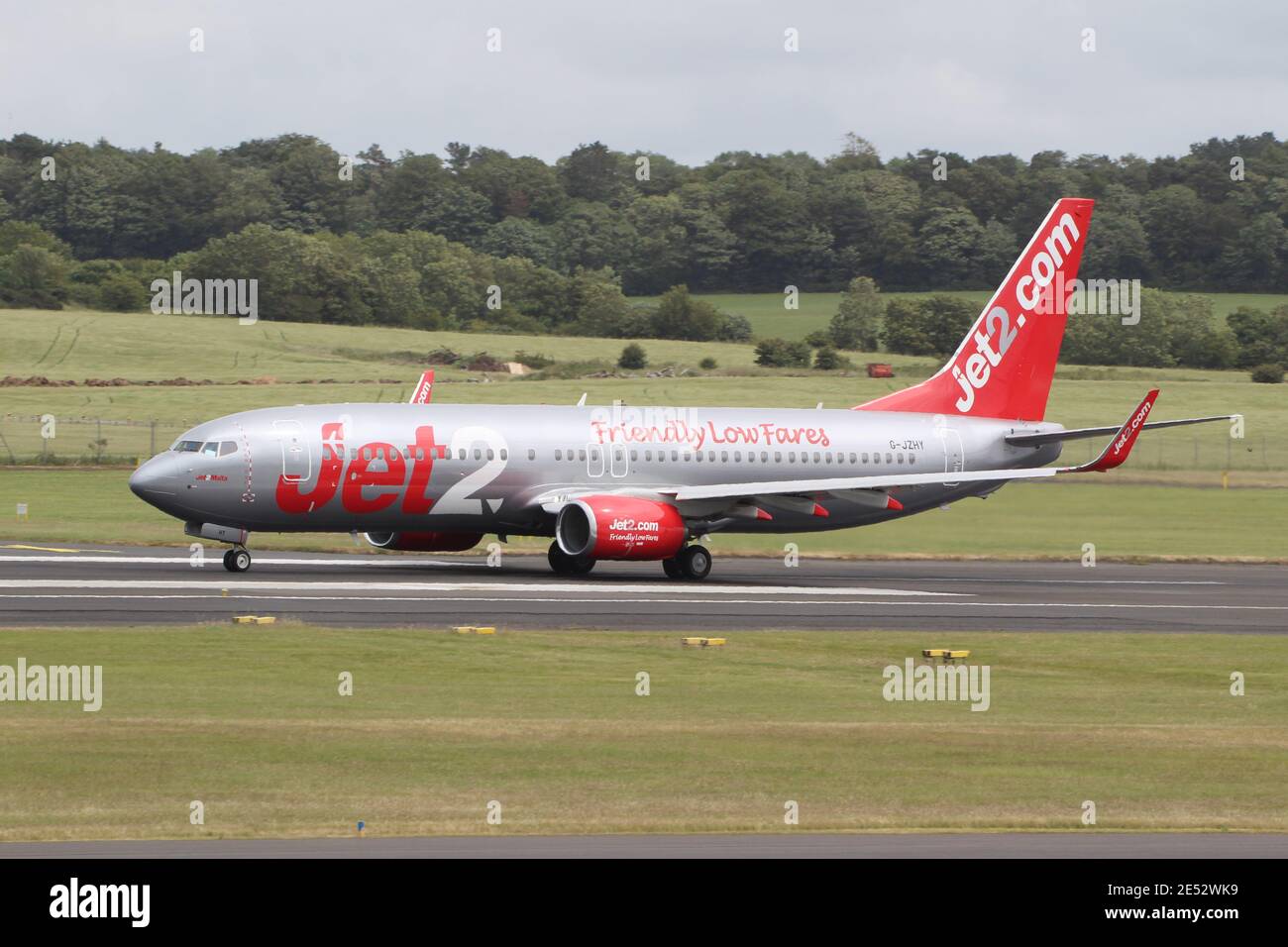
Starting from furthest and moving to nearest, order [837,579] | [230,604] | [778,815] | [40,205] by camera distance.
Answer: [40,205], [837,579], [230,604], [778,815]

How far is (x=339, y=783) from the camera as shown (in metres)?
21.4

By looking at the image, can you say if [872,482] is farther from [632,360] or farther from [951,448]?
[632,360]

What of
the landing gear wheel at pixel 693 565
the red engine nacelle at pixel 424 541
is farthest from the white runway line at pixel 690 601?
the red engine nacelle at pixel 424 541

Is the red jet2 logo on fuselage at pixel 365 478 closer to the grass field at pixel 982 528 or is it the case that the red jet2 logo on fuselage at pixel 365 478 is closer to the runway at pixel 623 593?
the runway at pixel 623 593

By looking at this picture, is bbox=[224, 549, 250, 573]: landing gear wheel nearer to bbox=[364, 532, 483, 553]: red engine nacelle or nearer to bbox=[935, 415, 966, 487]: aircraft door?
bbox=[364, 532, 483, 553]: red engine nacelle

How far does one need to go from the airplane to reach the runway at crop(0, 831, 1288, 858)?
88.5 feet

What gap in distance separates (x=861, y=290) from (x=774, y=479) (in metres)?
107

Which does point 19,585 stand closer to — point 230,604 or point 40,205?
point 230,604

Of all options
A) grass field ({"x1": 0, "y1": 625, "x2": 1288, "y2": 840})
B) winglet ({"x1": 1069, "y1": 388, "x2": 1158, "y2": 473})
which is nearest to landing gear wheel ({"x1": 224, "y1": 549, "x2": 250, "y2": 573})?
grass field ({"x1": 0, "y1": 625, "x2": 1288, "y2": 840})

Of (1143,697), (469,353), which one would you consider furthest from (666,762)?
(469,353)

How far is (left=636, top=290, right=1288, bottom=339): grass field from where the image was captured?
159 meters

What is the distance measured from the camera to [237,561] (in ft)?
152

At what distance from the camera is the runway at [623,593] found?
125 feet

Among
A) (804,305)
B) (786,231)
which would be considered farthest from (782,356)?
(786,231)
